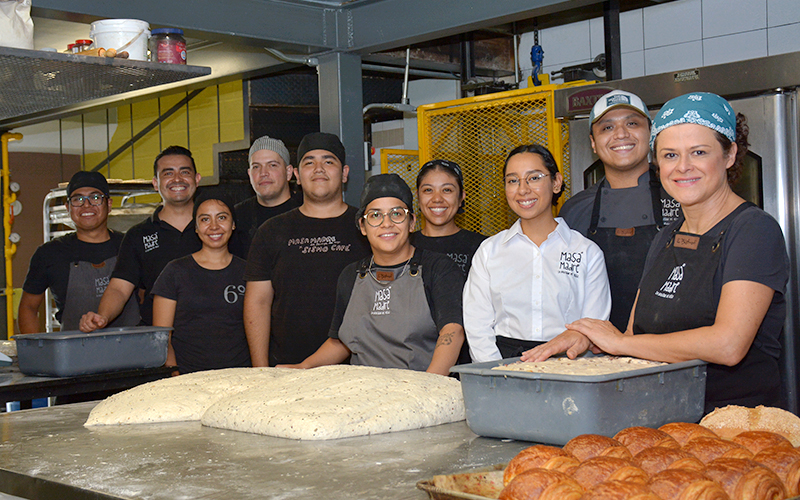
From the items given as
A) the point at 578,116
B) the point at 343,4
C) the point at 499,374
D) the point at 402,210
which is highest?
the point at 343,4

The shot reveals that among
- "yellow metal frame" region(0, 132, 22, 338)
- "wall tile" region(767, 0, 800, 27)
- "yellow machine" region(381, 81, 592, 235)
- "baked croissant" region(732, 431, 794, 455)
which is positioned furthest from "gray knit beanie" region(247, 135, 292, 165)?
"yellow metal frame" region(0, 132, 22, 338)

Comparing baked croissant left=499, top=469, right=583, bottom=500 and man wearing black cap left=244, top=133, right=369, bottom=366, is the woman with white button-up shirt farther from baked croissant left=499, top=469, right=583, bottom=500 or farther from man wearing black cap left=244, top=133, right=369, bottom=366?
baked croissant left=499, top=469, right=583, bottom=500

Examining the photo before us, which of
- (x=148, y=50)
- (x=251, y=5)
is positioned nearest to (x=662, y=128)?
(x=148, y=50)

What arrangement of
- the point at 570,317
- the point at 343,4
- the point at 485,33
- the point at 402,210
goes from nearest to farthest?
the point at 570,317, the point at 402,210, the point at 343,4, the point at 485,33

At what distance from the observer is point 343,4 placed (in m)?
3.58

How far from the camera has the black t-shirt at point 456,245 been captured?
2.97 meters

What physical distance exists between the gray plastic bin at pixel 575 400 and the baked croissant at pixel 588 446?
0.16 m

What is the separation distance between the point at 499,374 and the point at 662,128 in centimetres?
75

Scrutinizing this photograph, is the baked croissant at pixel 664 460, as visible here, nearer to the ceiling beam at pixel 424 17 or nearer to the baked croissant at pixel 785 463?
the baked croissant at pixel 785 463

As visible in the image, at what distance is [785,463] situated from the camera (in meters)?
1.11

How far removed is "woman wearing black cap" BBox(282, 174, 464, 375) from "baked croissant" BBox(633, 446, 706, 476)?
119 centimetres

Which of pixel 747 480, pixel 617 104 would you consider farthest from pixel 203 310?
pixel 747 480

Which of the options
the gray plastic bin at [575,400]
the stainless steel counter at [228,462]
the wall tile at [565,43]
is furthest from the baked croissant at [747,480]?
the wall tile at [565,43]

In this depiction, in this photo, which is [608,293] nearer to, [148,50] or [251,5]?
[148,50]
